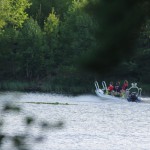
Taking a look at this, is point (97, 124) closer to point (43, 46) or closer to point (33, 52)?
point (43, 46)

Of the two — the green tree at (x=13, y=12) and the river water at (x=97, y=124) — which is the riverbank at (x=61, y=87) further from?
the river water at (x=97, y=124)

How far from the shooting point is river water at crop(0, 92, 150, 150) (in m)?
20.8

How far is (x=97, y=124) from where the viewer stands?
27.0m

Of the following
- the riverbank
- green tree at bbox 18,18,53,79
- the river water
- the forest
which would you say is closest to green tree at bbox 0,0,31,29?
the forest

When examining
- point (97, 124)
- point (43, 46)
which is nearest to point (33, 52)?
point (43, 46)

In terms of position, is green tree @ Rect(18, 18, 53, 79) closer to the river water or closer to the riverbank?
the riverbank

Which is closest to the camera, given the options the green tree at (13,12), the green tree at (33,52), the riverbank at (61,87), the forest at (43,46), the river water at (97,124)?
the river water at (97,124)

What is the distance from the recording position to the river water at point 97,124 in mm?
20844

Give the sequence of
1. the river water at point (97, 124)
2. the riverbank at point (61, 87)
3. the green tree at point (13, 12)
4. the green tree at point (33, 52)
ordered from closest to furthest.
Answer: the river water at point (97, 124) < the riverbank at point (61, 87) < the green tree at point (33, 52) < the green tree at point (13, 12)

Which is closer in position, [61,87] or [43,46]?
[61,87]

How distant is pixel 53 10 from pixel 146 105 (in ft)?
89.8

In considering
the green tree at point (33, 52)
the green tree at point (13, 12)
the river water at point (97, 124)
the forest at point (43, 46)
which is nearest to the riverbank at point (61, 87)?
the forest at point (43, 46)

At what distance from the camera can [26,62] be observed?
58.2 m

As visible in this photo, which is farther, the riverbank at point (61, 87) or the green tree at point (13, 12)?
the green tree at point (13, 12)
